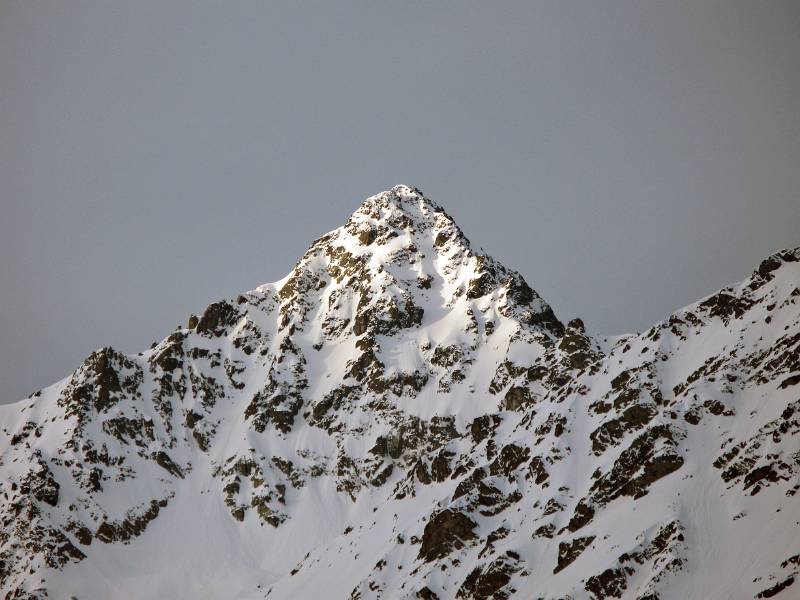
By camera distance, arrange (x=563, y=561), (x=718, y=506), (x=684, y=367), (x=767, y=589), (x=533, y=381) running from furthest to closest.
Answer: (x=533, y=381), (x=684, y=367), (x=563, y=561), (x=718, y=506), (x=767, y=589)

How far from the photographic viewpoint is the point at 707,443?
13000 cm

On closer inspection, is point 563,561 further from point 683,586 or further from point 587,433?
point 587,433

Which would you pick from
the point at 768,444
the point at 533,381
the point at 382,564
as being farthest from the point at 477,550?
the point at 533,381

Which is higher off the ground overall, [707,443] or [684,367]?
[684,367]

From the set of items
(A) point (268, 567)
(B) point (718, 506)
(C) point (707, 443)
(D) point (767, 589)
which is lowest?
(D) point (767, 589)

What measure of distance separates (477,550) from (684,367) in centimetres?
4024

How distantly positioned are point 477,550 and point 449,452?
119 feet

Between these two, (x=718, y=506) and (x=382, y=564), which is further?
(x=382, y=564)

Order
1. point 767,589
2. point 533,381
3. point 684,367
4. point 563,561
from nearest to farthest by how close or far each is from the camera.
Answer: point 767,589, point 563,561, point 684,367, point 533,381

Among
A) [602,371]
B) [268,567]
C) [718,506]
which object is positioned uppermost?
[268,567]

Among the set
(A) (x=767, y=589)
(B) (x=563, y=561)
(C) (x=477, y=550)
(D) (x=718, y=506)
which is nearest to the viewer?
(A) (x=767, y=589)

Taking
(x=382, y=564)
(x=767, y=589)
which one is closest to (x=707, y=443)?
(x=767, y=589)

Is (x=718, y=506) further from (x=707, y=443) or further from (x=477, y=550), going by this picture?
(x=477, y=550)

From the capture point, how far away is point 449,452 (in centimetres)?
17750
